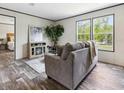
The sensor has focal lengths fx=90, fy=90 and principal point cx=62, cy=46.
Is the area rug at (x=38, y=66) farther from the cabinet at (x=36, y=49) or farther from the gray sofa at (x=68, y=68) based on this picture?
the cabinet at (x=36, y=49)

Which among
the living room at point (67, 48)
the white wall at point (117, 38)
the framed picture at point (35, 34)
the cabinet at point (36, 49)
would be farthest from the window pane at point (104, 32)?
the framed picture at point (35, 34)

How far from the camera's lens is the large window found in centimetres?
381

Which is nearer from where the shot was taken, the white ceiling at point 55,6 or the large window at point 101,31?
the white ceiling at point 55,6

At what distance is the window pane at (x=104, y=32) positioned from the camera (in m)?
3.81

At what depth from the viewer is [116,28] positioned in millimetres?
3576

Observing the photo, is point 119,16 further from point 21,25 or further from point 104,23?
point 21,25

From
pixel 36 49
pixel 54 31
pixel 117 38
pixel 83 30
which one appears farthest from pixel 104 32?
pixel 36 49

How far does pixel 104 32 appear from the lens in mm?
4008

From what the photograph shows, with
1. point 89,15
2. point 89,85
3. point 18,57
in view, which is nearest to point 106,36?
point 89,15

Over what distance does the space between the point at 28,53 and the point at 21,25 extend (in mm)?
1469

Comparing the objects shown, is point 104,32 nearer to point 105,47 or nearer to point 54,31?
point 105,47

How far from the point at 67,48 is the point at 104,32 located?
9.13 feet

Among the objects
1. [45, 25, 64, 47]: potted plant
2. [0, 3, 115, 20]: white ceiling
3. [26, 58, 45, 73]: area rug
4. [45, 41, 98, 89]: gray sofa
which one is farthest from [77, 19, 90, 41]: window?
[45, 41, 98, 89]: gray sofa

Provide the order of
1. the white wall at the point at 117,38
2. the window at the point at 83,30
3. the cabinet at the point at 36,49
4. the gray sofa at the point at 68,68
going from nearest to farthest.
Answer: the gray sofa at the point at 68,68, the white wall at the point at 117,38, the window at the point at 83,30, the cabinet at the point at 36,49
